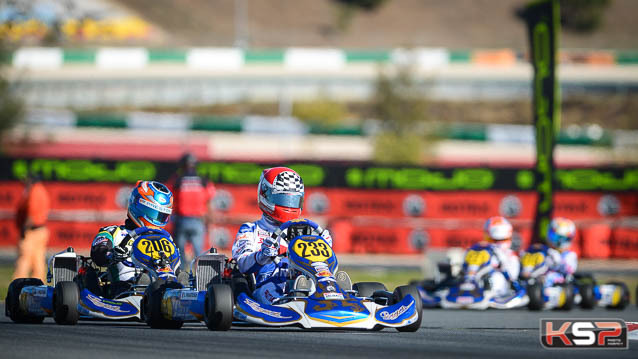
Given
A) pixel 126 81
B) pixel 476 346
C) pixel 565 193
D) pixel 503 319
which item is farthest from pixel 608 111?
pixel 476 346

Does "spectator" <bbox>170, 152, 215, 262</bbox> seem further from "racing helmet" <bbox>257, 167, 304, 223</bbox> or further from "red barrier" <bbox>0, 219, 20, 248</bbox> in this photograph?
"red barrier" <bbox>0, 219, 20, 248</bbox>

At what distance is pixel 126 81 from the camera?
59406mm

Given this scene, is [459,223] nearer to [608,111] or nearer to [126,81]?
[126,81]

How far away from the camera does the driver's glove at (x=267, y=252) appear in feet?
30.5

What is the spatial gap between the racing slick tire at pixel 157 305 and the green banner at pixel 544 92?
9.65 meters

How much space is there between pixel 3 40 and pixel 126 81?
1526 cm

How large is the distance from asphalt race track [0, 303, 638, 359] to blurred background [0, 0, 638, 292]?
8.33 metres

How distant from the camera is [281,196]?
390 inches

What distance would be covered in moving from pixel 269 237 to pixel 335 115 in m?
47.6

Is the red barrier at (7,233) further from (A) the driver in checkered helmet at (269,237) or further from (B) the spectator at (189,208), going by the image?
(A) the driver in checkered helmet at (269,237)

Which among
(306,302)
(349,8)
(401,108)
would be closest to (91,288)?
(306,302)

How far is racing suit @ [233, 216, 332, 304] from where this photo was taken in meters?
9.16

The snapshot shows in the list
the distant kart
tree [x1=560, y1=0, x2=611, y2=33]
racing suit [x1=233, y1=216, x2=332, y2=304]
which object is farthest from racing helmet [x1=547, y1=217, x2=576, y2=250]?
tree [x1=560, y1=0, x2=611, y2=33]

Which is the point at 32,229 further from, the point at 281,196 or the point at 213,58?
the point at 213,58
